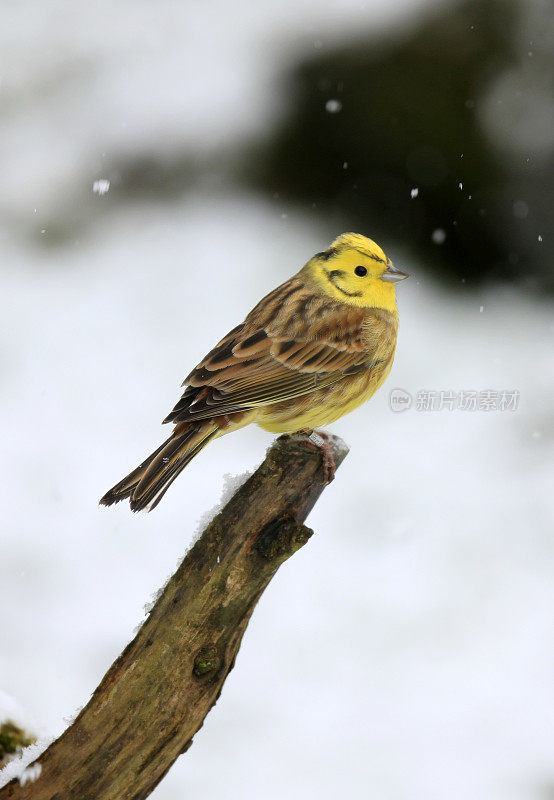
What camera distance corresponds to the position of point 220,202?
7.58m

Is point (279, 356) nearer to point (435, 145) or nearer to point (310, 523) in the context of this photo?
point (310, 523)

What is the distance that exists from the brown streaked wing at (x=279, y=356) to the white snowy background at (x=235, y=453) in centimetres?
142

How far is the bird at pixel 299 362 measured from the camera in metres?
2.94

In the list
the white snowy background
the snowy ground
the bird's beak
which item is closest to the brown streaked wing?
the bird's beak

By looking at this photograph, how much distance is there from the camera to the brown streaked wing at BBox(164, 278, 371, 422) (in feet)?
9.89

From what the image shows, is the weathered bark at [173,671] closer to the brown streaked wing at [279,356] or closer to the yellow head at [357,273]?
the brown streaked wing at [279,356]

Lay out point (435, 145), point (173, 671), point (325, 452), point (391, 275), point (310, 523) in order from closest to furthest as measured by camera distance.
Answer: point (173, 671)
point (325, 452)
point (391, 275)
point (310, 523)
point (435, 145)

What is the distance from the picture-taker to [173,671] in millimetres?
2666

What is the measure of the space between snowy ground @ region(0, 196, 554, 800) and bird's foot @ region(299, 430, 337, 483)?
6.99 feet

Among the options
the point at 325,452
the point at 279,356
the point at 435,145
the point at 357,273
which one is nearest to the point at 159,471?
the point at 325,452

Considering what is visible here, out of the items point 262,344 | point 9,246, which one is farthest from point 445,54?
point 262,344

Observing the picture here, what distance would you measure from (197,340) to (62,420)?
1263 mm

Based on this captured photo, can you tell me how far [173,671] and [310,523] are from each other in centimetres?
310

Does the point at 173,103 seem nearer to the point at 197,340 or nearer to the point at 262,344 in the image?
the point at 197,340
